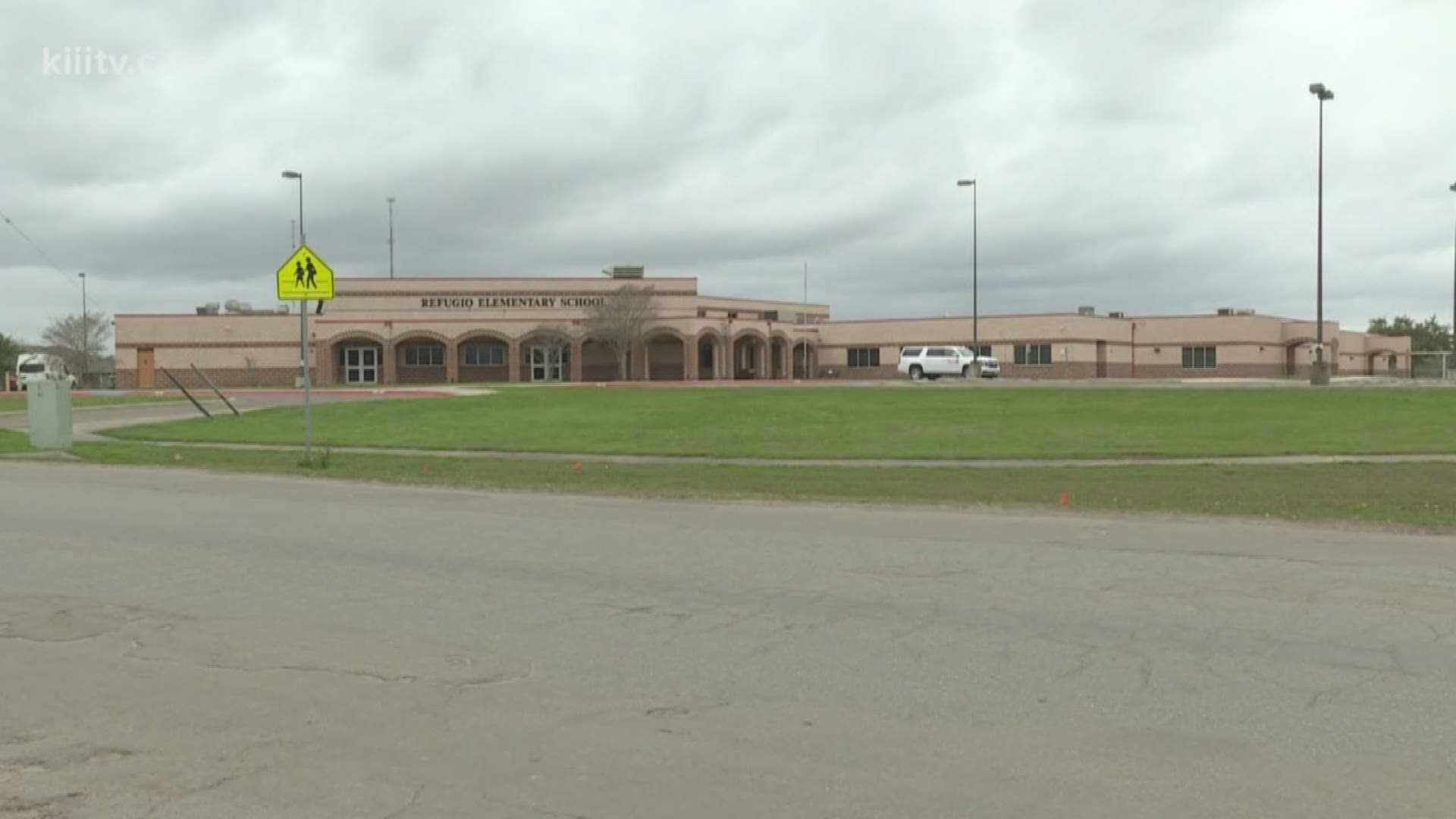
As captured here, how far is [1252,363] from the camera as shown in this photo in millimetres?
75812

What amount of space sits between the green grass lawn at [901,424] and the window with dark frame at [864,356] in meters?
39.4

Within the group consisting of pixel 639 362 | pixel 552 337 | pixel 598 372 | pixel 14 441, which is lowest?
pixel 14 441

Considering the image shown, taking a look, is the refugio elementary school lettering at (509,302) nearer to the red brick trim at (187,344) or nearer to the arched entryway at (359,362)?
the arched entryway at (359,362)

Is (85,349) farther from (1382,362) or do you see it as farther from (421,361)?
(1382,362)

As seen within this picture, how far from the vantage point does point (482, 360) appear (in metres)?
79.1

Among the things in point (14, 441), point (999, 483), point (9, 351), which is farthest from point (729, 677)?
point (9, 351)

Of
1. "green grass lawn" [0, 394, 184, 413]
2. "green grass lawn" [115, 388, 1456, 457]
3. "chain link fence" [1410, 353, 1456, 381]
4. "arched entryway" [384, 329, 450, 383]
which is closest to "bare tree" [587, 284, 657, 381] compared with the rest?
"arched entryway" [384, 329, 450, 383]

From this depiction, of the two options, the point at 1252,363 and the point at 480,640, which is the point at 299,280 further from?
the point at 1252,363

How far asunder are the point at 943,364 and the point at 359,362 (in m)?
39.0

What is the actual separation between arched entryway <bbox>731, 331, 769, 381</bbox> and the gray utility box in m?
56.9

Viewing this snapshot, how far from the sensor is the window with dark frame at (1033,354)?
75.3m

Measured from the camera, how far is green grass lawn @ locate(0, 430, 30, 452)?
78.8ft

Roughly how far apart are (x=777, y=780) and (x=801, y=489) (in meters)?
11.6

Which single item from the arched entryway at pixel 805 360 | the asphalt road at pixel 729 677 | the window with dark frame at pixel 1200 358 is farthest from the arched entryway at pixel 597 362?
the asphalt road at pixel 729 677
